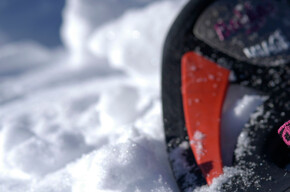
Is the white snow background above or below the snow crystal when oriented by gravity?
above

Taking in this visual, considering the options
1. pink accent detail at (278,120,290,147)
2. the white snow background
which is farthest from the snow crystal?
pink accent detail at (278,120,290,147)

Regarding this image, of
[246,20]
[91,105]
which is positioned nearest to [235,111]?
[246,20]

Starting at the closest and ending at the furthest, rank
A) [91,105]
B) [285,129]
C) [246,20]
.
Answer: [285,129]
[246,20]
[91,105]

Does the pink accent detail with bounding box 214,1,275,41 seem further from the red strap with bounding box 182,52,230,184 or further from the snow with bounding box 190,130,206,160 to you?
the snow with bounding box 190,130,206,160

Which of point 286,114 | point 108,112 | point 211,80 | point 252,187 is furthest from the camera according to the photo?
point 108,112

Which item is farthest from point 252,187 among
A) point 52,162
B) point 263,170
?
point 52,162

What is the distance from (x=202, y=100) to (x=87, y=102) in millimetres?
777

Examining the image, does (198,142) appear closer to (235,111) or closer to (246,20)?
(235,111)

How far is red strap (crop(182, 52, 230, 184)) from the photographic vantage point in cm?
82

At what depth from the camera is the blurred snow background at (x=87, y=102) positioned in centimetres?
78

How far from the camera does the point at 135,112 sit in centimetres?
124

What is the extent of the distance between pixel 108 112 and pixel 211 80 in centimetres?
50

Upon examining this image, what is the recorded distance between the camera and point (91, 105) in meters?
1.44

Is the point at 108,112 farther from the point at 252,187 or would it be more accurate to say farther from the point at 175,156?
the point at 252,187
